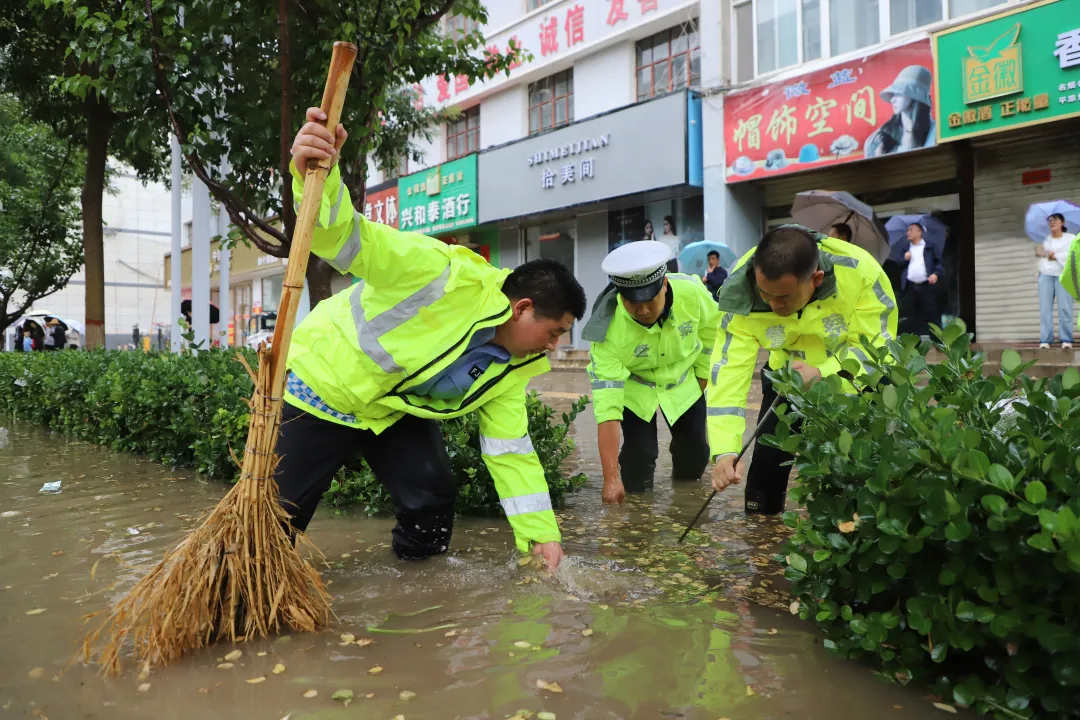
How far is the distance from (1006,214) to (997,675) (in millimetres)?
10131

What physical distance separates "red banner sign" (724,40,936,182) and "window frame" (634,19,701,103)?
135 centimetres

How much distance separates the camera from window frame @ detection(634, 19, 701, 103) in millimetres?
13531

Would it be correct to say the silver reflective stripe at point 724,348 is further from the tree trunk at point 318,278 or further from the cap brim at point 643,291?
the tree trunk at point 318,278

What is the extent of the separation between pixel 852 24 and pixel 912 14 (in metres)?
0.84

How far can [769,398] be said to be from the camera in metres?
4.46

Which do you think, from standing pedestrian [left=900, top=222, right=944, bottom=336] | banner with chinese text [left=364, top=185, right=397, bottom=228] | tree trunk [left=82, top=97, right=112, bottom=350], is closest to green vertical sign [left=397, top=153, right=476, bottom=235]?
banner with chinese text [left=364, top=185, right=397, bottom=228]

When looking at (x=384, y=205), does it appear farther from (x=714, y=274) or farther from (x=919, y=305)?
(x=919, y=305)

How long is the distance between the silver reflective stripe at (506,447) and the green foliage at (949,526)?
111cm

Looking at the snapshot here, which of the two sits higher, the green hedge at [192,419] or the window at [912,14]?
the window at [912,14]

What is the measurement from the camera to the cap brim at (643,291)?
421cm

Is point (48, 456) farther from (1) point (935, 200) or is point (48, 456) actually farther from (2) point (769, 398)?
(1) point (935, 200)

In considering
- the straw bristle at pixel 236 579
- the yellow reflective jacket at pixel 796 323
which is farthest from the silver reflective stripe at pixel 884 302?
the straw bristle at pixel 236 579

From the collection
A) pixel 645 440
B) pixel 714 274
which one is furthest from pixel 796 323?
pixel 714 274

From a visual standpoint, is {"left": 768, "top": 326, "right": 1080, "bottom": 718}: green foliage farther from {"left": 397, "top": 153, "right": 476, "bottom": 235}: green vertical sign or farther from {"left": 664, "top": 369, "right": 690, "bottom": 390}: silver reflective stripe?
{"left": 397, "top": 153, "right": 476, "bottom": 235}: green vertical sign
